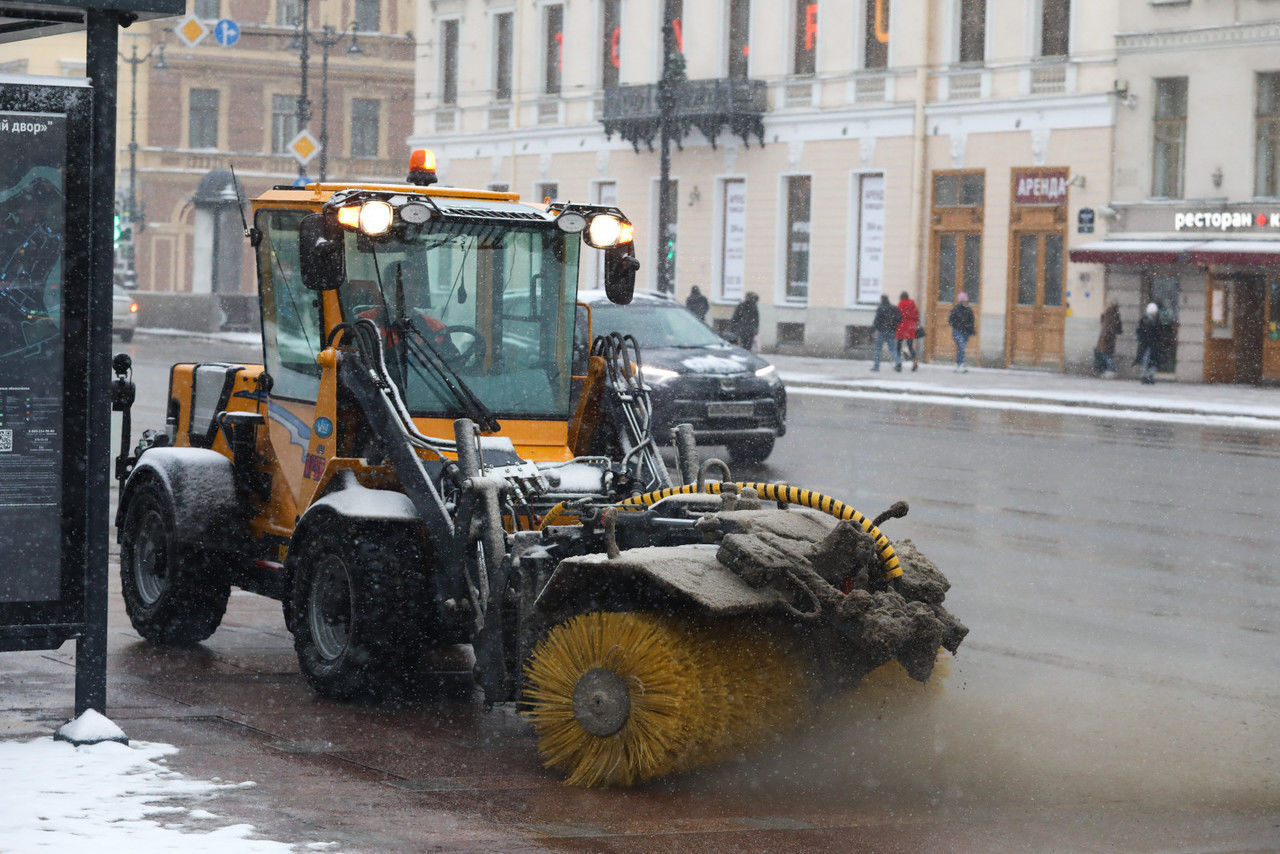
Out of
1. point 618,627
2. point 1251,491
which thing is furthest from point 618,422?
point 1251,491

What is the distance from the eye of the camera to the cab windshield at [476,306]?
878cm

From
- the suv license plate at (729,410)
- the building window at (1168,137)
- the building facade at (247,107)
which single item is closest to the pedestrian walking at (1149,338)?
the building window at (1168,137)

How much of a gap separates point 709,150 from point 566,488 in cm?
3858

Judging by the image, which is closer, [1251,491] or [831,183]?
[1251,491]

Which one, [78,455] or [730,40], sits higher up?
[730,40]

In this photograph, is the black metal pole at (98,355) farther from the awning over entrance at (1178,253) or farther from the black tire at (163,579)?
the awning over entrance at (1178,253)

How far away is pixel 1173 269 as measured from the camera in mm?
36094

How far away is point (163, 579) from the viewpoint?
9.59 m

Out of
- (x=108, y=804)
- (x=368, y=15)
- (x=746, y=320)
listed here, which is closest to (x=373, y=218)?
(x=108, y=804)

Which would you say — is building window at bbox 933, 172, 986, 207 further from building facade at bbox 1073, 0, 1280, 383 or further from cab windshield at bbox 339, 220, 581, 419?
cab windshield at bbox 339, 220, 581, 419

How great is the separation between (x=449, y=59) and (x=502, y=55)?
8.00ft

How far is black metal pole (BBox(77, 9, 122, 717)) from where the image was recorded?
7.14 m

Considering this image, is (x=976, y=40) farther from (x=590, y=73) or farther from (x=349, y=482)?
(x=349, y=482)

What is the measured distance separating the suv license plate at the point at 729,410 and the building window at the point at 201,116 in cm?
5393
